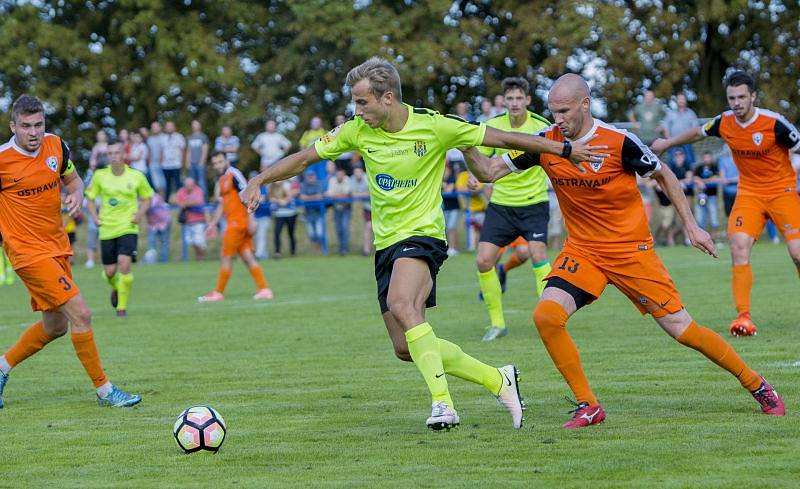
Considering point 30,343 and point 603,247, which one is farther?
point 30,343

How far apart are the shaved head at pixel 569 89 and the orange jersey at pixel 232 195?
1103 centimetres

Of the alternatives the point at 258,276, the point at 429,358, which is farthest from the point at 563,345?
the point at 258,276

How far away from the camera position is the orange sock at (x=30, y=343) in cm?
938

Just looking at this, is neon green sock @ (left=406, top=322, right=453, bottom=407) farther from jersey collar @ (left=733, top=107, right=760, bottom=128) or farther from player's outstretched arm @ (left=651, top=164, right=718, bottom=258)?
jersey collar @ (left=733, top=107, right=760, bottom=128)

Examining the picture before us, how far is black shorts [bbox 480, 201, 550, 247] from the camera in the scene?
12.4 metres

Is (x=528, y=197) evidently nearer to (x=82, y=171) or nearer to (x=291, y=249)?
(x=291, y=249)

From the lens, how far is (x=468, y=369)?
759 centimetres

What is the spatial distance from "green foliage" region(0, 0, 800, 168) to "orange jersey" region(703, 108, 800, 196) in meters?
22.1

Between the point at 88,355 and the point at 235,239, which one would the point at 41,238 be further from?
the point at 235,239

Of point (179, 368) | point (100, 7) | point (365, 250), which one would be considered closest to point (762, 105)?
point (365, 250)

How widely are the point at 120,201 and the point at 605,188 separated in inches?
384

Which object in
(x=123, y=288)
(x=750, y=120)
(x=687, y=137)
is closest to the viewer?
(x=687, y=137)

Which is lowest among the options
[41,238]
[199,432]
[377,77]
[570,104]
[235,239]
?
[235,239]

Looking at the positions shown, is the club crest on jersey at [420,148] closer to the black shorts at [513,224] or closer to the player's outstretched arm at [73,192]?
the player's outstretched arm at [73,192]
